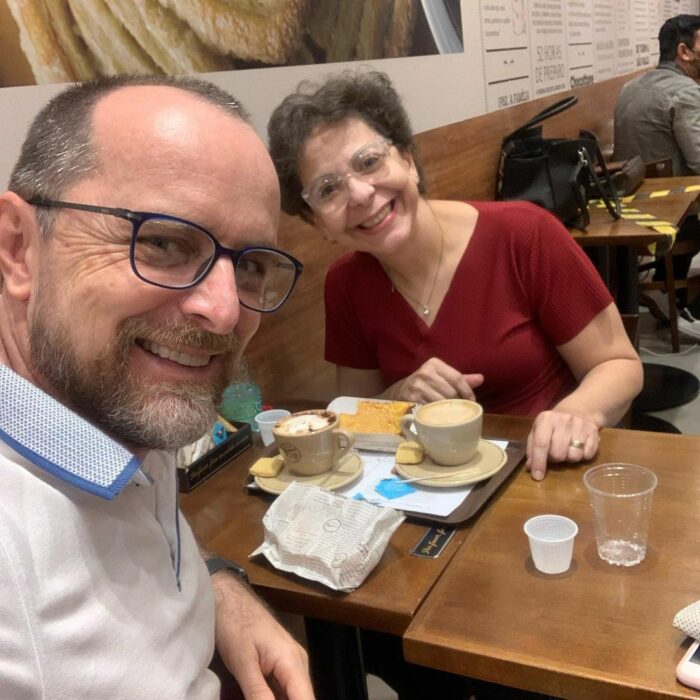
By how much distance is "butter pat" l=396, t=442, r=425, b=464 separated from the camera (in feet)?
4.37

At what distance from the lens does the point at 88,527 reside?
0.76m

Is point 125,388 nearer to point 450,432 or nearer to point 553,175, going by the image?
point 450,432

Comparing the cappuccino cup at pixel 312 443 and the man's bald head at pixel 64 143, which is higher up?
the man's bald head at pixel 64 143

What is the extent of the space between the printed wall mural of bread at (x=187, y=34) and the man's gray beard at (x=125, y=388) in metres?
0.79

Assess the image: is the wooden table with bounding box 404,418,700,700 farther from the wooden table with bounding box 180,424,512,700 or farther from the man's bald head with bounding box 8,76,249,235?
the man's bald head with bounding box 8,76,249,235

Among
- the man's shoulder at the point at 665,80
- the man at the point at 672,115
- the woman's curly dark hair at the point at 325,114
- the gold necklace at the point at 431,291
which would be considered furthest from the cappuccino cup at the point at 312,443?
the man's shoulder at the point at 665,80

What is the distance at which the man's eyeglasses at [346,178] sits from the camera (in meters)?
1.69

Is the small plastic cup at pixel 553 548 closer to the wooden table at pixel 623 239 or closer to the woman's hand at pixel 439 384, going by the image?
the woman's hand at pixel 439 384

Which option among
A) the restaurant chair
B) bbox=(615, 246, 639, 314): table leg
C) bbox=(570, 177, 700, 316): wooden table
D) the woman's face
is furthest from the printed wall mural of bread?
the restaurant chair

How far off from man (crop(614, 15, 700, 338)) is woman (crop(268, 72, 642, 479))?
2629mm

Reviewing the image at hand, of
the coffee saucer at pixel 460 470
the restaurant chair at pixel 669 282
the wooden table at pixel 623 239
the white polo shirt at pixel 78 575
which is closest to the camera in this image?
the white polo shirt at pixel 78 575

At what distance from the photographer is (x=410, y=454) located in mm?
1342

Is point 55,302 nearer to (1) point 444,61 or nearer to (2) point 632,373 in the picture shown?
(2) point 632,373

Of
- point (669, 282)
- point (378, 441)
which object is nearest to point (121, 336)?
point (378, 441)
